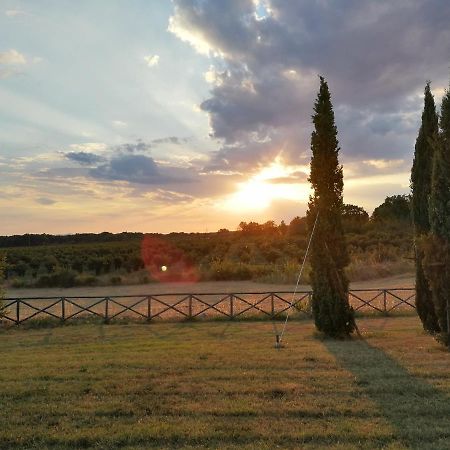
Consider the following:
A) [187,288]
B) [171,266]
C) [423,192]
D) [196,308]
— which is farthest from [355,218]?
[423,192]

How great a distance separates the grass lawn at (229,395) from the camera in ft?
18.0

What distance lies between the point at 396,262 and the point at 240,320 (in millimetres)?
21156

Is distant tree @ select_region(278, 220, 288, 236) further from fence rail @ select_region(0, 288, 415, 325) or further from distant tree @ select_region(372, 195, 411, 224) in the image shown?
fence rail @ select_region(0, 288, 415, 325)

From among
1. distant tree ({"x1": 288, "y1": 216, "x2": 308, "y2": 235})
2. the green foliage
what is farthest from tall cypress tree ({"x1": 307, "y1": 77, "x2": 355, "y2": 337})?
distant tree ({"x1": 288, "y1": 216, "x2": 308, "y2": 235})

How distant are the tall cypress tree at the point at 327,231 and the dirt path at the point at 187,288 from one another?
45.6 feet

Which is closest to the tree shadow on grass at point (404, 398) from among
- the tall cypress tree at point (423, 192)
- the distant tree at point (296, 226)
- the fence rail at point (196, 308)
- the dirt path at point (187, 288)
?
the tall cypress tree at point (423, 192)

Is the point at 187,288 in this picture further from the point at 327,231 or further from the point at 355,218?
the point at 355,218

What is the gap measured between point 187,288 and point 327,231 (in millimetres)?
18073

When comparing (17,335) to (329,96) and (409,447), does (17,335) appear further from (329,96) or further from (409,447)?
(409,447)

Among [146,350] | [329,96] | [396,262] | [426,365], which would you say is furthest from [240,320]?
[396,262]

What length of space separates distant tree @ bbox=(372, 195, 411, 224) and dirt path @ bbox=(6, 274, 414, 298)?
37628 mm

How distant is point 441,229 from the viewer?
10375mm

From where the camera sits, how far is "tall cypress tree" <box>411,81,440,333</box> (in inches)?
497

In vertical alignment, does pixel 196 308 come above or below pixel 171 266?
below
